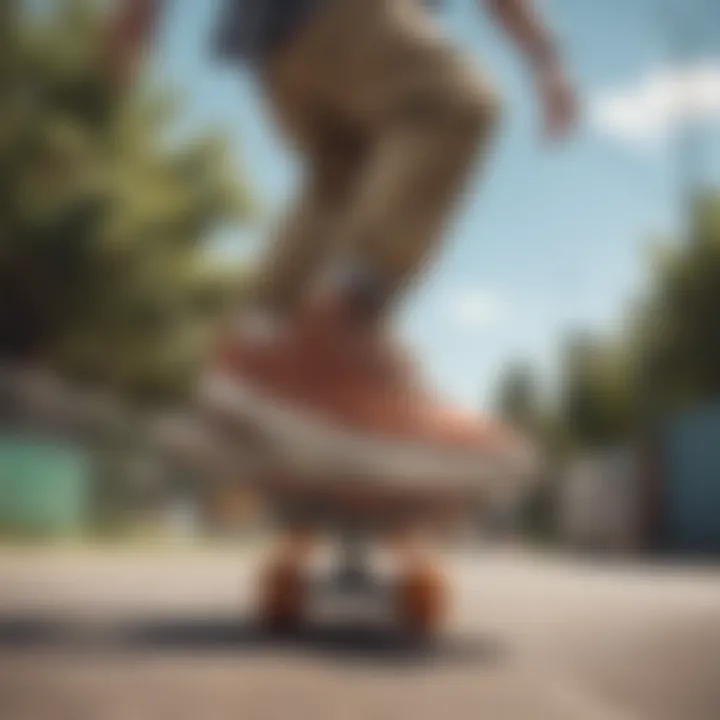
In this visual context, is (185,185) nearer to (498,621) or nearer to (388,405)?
(388,405)

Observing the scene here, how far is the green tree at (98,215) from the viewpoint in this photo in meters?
0.64

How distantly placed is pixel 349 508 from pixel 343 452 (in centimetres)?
4

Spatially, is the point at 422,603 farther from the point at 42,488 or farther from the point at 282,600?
the point at 42,488

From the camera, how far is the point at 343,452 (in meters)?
0.65

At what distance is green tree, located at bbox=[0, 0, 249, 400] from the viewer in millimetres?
641

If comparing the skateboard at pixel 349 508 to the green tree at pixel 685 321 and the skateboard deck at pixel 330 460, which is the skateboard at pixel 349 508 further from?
the green tree at pixel 685 321

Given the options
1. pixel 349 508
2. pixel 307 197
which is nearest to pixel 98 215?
pixel 307 197

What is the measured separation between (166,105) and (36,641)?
350mm

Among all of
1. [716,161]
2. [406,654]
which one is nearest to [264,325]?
[406,654]

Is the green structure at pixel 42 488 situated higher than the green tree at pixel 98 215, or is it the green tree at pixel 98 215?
the green tree at pixel 98 215

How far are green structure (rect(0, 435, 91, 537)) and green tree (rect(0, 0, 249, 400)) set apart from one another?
52 mm

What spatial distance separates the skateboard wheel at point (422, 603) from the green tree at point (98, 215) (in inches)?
7.5

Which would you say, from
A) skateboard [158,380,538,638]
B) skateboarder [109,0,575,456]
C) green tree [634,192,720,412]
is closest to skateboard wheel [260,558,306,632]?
skateboard [158,380,538,638]

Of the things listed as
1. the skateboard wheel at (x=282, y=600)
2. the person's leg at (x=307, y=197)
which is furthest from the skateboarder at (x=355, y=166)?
the skateboard wheel at (x=282, y=600)
